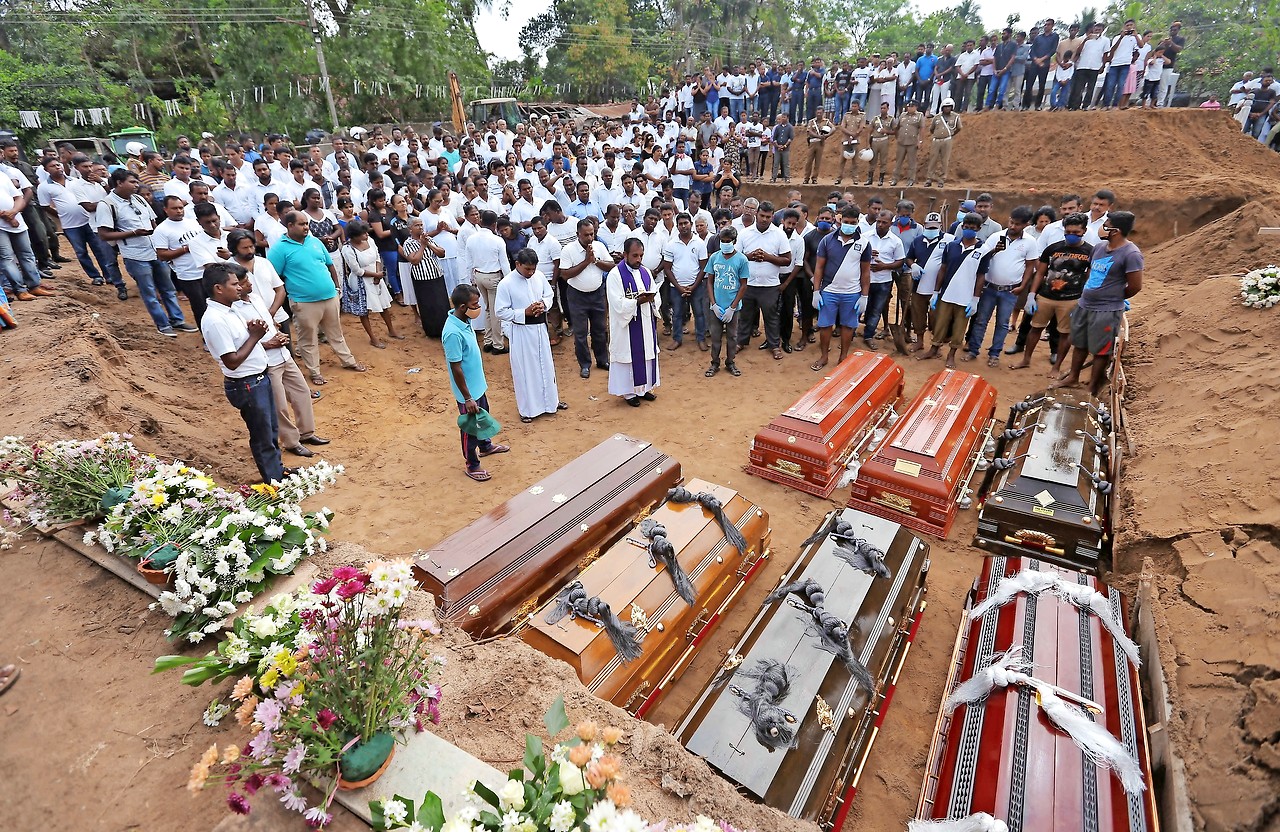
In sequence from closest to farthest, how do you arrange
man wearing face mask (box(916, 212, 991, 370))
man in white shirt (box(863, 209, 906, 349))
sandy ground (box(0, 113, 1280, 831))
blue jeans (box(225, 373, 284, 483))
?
sandy ground (box(0, 113, 1280, 831)) < blue jeans (box(225, 373, 284, 483)) < man wearing face mask (box(916, 212, 991, 370)) < man in white shirt (box(863, 209, 906, 349))

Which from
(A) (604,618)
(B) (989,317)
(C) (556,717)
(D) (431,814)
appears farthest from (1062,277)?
(D) (431,814)

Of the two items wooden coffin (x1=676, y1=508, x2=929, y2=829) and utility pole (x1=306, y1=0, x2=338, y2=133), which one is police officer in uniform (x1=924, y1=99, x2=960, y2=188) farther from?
utility pole (x1=306, y1=0, x2=338, y2=133)

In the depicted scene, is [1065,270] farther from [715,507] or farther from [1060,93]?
[1060,93]

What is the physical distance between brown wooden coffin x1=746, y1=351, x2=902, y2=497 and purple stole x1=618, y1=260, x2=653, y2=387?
195cm

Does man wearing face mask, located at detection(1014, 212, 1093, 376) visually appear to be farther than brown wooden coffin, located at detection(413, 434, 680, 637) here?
Yes

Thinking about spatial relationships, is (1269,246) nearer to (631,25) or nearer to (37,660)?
(37,660)

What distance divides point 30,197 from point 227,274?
6549 millimetres

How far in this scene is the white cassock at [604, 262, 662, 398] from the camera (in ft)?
23.4

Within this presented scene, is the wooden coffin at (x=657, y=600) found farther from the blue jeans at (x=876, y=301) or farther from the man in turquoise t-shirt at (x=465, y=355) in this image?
the blue jeans at (x=876, y=301)

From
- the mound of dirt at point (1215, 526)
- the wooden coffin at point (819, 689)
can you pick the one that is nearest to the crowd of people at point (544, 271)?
the mound of dirt at point (1215, 526)

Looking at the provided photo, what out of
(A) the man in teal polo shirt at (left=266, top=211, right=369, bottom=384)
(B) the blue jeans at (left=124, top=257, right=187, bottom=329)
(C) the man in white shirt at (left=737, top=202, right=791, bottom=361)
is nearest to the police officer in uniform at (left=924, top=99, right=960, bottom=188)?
(C) the man in white shirt at (left=737, top=202, right=791, bottom=361)

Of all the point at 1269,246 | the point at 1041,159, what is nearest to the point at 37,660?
the point at 1269,246

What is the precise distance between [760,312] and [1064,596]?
616 cm

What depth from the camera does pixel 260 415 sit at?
5.03 meters
